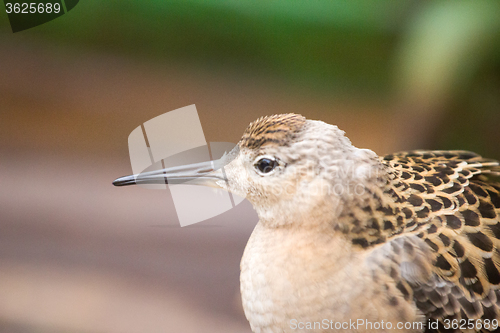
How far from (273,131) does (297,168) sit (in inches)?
2.7

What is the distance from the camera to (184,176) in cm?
67

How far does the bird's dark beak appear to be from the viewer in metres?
0.67

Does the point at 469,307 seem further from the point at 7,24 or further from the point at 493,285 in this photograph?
the point at 7,24

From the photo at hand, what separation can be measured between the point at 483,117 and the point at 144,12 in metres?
1.05

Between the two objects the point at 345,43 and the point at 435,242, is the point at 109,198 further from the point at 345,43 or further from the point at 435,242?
the point at 435,242

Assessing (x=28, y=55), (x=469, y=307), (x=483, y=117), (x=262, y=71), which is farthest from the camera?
(x=262, y=71)

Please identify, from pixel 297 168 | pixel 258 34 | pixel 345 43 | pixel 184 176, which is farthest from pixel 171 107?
pixel 297 168

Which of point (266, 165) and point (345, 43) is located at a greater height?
point (345, 43)

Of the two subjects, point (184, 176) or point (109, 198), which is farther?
point (109, 198)

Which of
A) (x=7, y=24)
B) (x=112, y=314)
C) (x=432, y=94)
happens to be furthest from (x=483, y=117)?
(x=7, y=24)

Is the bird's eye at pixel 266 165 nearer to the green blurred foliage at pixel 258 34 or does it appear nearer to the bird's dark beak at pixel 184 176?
the bird's dark beak at pixel 184 176

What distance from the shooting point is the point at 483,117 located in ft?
3.85

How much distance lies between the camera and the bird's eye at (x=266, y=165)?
0.62m

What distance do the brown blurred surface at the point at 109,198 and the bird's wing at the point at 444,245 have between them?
66cm
